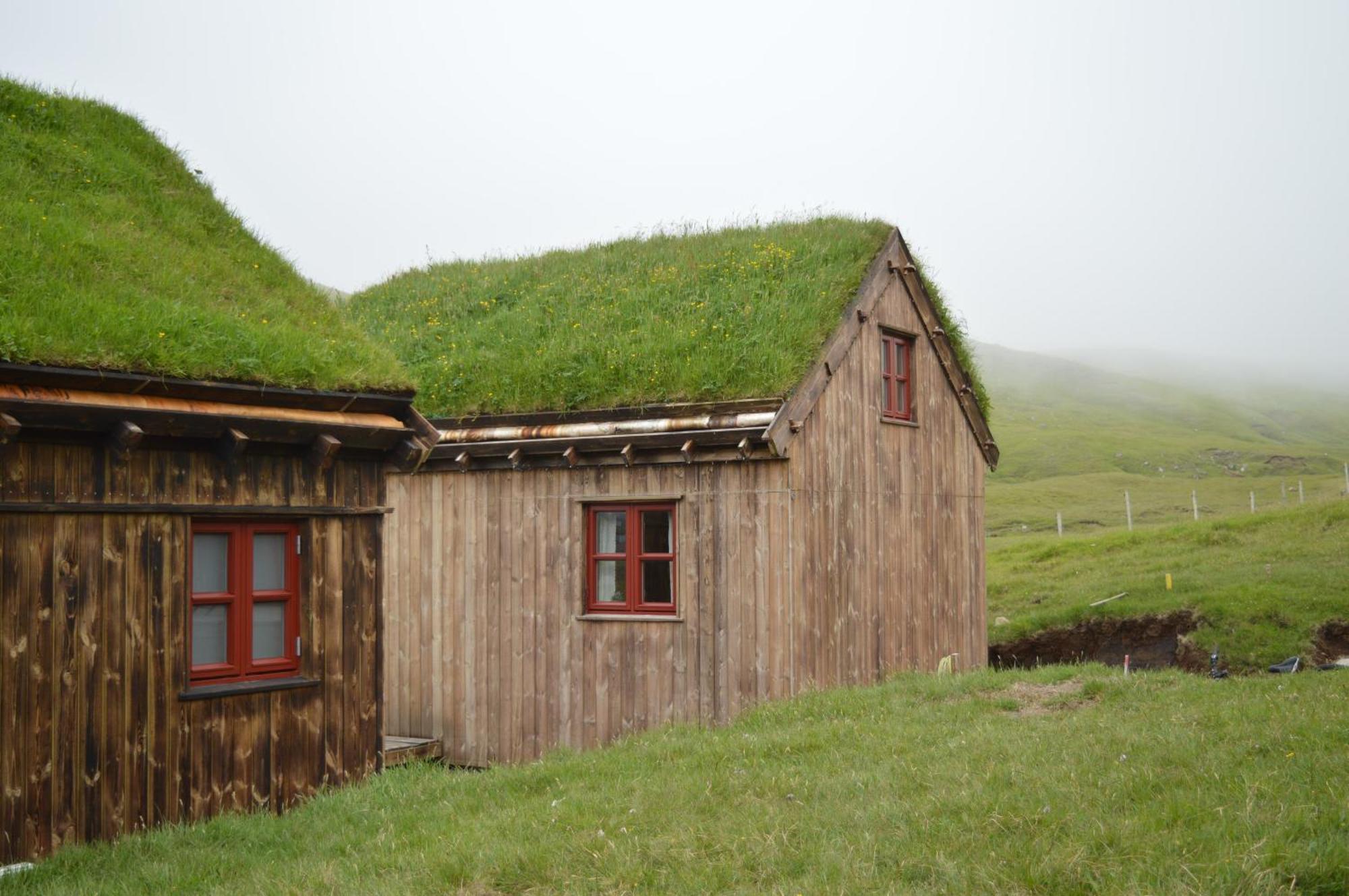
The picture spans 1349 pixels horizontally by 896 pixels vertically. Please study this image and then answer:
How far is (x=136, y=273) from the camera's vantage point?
11.3 metres

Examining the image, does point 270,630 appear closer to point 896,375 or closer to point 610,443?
point 610,443

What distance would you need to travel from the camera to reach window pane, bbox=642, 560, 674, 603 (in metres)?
14.5

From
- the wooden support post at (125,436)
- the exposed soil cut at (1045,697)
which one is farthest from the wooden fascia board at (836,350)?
the wooden support post at (125,436)

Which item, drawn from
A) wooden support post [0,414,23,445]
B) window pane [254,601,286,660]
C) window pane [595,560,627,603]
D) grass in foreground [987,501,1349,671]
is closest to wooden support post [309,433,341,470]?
window pane [254,601,286,660]

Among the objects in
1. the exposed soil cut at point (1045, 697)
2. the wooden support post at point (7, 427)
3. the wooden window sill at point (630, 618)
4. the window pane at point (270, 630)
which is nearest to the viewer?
the wooden support post at point (7, 427)

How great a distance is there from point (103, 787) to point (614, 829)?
4.45 metres

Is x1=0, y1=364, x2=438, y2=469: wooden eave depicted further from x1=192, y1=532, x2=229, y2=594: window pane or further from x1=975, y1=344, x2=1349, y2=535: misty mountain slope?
x1=975, y1=344, x2=1349, y2=535: misty mountain slope

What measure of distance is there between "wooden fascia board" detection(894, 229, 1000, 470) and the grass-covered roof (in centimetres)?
56

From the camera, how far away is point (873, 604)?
15.6m

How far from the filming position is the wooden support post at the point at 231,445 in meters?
10.2

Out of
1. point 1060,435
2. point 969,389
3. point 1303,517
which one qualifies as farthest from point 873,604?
point 1060,435

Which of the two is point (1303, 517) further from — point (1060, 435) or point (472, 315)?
point (1060, 435)

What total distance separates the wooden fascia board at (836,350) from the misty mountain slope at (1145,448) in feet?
135

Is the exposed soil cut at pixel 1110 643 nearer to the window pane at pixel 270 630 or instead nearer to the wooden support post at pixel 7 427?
the window pane at pixel 270 630
